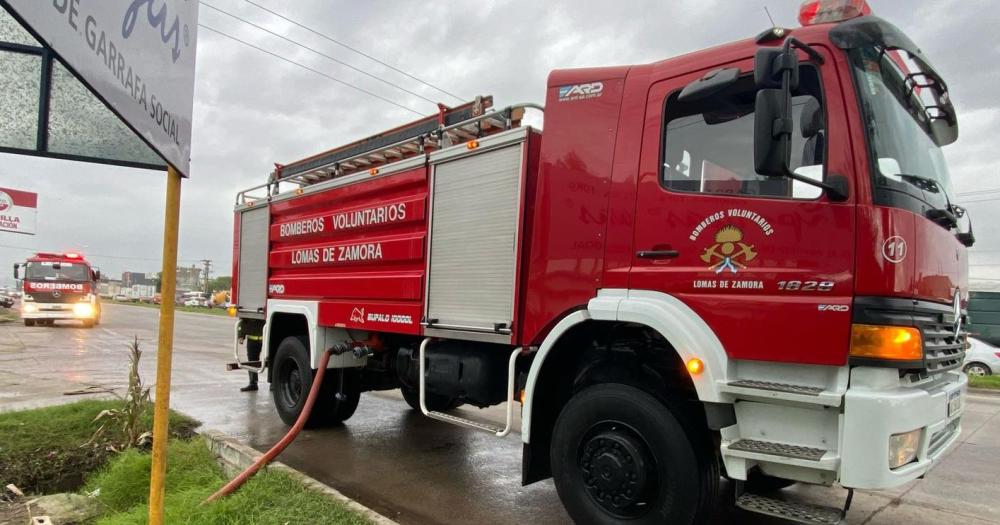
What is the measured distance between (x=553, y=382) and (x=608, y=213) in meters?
1.15

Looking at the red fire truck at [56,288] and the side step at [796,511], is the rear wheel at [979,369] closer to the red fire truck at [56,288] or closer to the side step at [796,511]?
the side step at [796,511]

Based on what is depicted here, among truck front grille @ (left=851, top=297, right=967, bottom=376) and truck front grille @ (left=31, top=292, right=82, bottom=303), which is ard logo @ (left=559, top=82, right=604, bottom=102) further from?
truck front grille @ (left=31, top=292, right=82, bottom=303)

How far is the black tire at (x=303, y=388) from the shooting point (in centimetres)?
643

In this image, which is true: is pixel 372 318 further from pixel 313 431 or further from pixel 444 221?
pixel 313 431

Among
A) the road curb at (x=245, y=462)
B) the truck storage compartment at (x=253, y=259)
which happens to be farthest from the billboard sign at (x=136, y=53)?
the truck storage compartment at (x=253, y=259)

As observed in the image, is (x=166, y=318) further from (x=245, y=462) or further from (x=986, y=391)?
(x=986, y=391)

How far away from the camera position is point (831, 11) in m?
3.25

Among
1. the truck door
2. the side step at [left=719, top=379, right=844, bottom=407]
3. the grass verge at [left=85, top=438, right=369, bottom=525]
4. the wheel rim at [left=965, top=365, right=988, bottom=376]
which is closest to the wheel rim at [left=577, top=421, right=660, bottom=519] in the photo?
the side step at [left=719, top=379, right=844, bottom=407]

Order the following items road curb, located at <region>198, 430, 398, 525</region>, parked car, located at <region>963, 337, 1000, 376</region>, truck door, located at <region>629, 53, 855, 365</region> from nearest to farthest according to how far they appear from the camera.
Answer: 1. truck door, located at <region>629, 53, 855, 365</region>
2. road curb, located at <region>198, 430, 398, 525</region>
3. parked car, located at <region>963, 337, 1000, 376</region>

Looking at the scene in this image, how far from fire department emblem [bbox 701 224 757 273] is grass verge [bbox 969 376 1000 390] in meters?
11.7

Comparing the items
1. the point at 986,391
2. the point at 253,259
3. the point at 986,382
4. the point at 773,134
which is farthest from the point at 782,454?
the point at 986,382

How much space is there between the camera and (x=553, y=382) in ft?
13.1

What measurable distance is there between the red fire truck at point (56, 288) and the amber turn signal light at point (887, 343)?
85.8 feet

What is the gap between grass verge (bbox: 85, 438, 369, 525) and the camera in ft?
12.0
